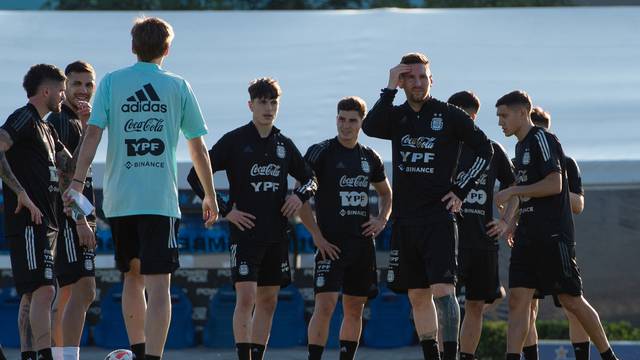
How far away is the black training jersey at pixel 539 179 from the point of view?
27.7ft

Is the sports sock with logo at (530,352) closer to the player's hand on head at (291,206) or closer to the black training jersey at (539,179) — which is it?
the black training jersey at (539,179)

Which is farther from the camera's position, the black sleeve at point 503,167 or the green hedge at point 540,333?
the green hedge at point 540,333

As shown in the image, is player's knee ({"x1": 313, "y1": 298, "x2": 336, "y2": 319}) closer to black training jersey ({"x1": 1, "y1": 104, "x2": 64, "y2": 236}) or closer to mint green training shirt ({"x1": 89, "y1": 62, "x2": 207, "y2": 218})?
black training jersey ({"x1": 1, "y1": 104, "x2": 64, "y2": 236})

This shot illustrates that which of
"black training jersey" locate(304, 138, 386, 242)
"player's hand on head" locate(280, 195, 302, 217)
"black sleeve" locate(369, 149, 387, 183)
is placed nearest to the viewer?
"player's hand on head" locate(280, 195, 302, 217)

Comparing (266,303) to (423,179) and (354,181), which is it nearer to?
(354,181)

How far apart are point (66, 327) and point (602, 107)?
20.2 feet

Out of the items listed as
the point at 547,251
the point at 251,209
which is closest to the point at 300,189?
the point at 251,209

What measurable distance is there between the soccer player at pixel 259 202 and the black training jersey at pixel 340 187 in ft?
1.06

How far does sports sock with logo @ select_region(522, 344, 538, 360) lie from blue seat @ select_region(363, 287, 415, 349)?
126 inches

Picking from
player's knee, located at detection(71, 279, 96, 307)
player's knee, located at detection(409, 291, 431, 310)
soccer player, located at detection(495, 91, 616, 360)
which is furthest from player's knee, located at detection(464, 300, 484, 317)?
player's knee, located at detection(71, 279, 96, 307)

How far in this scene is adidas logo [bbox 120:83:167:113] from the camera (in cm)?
665

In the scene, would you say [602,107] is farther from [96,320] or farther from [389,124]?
[96,320]

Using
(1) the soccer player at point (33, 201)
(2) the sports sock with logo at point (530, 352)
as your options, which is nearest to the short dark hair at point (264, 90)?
(1) the soccer player at point (33, 201)

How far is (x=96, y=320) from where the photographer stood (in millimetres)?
12430
